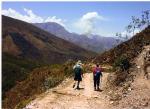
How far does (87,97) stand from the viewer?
80.2ft

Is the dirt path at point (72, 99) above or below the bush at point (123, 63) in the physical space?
below

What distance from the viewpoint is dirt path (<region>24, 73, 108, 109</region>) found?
2223 cm

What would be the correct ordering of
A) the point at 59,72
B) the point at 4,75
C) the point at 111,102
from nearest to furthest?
the point at 111,102 → the point at 59,72 → the point at 4,75

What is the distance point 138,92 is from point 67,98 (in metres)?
4.58

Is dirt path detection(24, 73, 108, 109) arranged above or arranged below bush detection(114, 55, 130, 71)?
below

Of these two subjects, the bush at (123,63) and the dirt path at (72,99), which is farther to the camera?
the bush at (123,63)

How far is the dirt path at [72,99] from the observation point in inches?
875

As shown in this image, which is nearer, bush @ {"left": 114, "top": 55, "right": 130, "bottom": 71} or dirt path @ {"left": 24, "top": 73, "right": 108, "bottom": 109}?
dirt path @ {"left": 24, "top": 73, "right": 108, "bottom": 109}

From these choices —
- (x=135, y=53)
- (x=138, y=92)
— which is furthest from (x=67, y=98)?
(x=135, y=53)

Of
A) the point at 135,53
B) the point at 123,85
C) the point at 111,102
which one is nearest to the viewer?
the point at 111,102

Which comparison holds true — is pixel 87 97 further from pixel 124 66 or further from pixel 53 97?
pixel 124 66

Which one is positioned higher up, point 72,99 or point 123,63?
point 123,63

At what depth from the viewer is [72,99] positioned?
78.8 ft

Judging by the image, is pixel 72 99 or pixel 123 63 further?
pixel 123 63
